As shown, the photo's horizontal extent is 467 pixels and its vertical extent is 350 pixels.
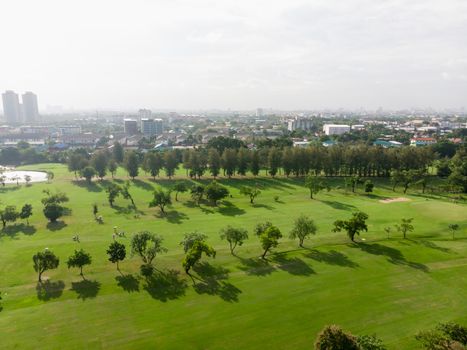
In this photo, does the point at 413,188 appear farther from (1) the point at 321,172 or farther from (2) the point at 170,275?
(2) the point at 170,275

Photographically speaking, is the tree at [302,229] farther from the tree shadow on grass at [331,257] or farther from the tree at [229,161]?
the tree at [229,161]

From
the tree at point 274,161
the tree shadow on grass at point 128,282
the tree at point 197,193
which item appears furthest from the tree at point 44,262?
the tree at point 274,161

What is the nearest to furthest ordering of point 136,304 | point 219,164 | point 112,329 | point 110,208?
point 112,329 < point 136,304 < point 110,208 < point 219,164

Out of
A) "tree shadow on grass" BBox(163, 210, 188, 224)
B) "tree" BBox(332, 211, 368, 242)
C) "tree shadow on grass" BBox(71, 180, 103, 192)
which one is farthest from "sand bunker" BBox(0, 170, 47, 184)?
"tree" BBox(332, 211, 368, 242)

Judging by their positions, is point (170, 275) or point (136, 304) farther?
point (170, 275)

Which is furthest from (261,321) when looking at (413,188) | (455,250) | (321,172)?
(321,172)

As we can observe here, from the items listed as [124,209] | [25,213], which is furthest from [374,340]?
[25,213]

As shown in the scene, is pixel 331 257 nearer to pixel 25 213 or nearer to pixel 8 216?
pixel 25 213
